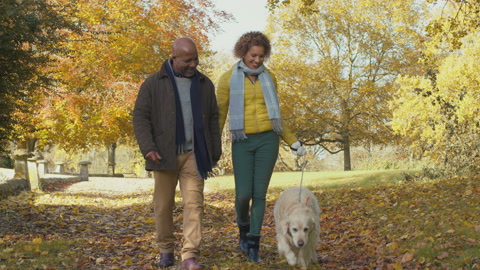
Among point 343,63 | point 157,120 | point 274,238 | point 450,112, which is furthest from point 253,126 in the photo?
point 343,63

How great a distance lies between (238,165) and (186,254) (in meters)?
1.03

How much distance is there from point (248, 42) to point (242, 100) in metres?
0.60

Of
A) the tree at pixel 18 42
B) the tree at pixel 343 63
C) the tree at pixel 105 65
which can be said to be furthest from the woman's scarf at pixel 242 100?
the tree at pixel 343 63

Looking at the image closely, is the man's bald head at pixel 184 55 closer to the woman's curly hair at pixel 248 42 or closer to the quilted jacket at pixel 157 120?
the quilted jacket at pixel 157 120

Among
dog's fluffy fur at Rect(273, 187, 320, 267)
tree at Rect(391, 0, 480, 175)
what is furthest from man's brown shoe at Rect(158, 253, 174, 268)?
tree at Rect(391, 0, 480, 175)

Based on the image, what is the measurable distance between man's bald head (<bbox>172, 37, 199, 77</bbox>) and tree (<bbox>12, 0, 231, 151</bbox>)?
359 inches

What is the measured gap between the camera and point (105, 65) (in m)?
15.9

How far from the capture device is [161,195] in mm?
4793

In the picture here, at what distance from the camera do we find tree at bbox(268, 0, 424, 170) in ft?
82.0

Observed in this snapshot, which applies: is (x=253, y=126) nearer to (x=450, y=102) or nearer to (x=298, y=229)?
(x=298, y=229)

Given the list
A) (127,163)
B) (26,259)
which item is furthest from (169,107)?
(127,163)

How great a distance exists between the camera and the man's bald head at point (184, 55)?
462 centimetres

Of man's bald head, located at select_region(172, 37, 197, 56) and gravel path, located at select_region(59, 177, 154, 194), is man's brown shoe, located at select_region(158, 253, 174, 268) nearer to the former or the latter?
man's bald head, located at select_region(172, 37, 197, 56)

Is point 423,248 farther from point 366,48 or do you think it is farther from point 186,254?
→ point 366,48
